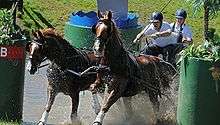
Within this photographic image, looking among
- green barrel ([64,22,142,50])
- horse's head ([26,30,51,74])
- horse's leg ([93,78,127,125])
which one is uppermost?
horse's head ([26,30,51,74])

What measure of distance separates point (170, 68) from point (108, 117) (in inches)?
48.7

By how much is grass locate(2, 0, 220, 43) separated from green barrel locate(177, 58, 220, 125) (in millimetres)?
9669

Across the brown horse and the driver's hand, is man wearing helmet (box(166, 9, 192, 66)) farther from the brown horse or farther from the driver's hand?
the brown horse

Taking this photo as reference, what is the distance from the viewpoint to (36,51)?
31.0ft

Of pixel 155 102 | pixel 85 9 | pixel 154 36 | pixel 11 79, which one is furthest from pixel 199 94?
pixel 85 9

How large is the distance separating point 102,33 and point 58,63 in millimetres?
1113

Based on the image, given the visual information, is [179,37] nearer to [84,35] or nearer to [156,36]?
[156,36]

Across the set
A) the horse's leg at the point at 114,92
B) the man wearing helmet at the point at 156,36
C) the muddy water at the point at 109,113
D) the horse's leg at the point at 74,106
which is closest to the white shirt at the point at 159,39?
the man wearing helmet at the point at 156,36

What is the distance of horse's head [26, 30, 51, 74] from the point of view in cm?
944

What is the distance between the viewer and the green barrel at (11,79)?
9.91 metres

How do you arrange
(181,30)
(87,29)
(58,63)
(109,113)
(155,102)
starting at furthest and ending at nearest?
(87,29) → (181,30) → (109,113) → (155,102) → (58,63)

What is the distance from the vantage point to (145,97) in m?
10.6

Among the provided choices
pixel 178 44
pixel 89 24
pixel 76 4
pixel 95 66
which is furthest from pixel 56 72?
pixel 76 4

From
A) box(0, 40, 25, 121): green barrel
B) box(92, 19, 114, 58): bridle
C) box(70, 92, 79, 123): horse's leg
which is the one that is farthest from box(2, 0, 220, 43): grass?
box(92, 19, 114, 58): bridle
